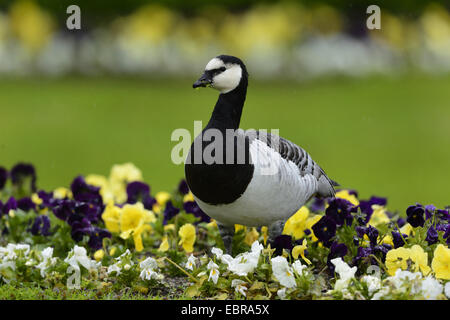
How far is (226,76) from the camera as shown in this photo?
318cm

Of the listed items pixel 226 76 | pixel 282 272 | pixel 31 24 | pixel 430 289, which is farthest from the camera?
pixel 31 24

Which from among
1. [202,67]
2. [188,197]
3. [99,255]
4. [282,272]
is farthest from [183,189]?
[202,67]

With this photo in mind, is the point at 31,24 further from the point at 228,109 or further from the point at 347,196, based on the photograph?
the point at 228,109

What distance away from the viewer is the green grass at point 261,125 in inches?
261

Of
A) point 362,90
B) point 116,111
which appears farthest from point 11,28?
point 362,90

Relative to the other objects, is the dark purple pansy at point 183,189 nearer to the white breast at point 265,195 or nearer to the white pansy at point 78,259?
the white breast at point 265,195

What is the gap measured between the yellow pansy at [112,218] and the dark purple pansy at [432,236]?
160cm

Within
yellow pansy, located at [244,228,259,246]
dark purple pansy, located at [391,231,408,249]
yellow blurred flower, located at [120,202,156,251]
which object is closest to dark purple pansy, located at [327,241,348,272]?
dark purple pansy, located at [391,231,408,249]

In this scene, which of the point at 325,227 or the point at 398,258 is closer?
the point at 398,258

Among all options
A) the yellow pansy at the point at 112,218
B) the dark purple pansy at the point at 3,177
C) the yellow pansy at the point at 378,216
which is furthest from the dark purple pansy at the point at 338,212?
the dark purple pansy at the point at 3,177

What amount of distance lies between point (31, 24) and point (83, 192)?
20.9 feet

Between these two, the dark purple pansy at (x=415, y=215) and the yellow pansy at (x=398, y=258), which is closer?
the yellow pansy at (x=398, y=258)
